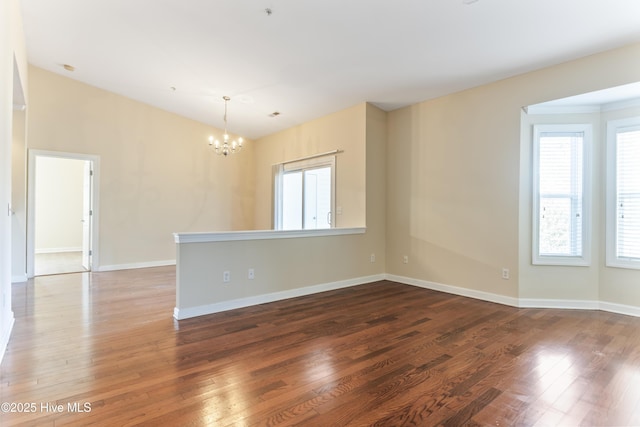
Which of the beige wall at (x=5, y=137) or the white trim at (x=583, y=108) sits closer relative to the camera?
the beige wall at (x=5, y=137)

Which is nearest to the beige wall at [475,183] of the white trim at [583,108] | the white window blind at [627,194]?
the white trim at [583,108]

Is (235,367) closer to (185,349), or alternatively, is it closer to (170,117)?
(185,349)

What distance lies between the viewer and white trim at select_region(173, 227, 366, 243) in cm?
350

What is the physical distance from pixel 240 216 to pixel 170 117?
265 cm

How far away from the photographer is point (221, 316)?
356cm

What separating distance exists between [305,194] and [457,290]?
129 inches

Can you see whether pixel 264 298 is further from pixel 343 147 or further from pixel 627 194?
pixel 627 194

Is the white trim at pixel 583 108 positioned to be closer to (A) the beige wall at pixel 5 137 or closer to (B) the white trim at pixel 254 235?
(B) the white trim at pixel 254 235

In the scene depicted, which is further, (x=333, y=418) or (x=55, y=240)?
(x=55, y=240)

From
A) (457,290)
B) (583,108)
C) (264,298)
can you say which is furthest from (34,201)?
(583,108)

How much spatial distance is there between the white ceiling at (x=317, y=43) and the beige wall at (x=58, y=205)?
3825mm

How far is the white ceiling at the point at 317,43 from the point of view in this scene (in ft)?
9.78

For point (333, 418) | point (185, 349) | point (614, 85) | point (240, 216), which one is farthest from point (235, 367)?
point (240, 216)

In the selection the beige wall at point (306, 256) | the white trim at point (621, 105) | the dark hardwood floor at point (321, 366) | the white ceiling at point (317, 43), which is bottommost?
the dark hardwood floor at point (321, 366)
